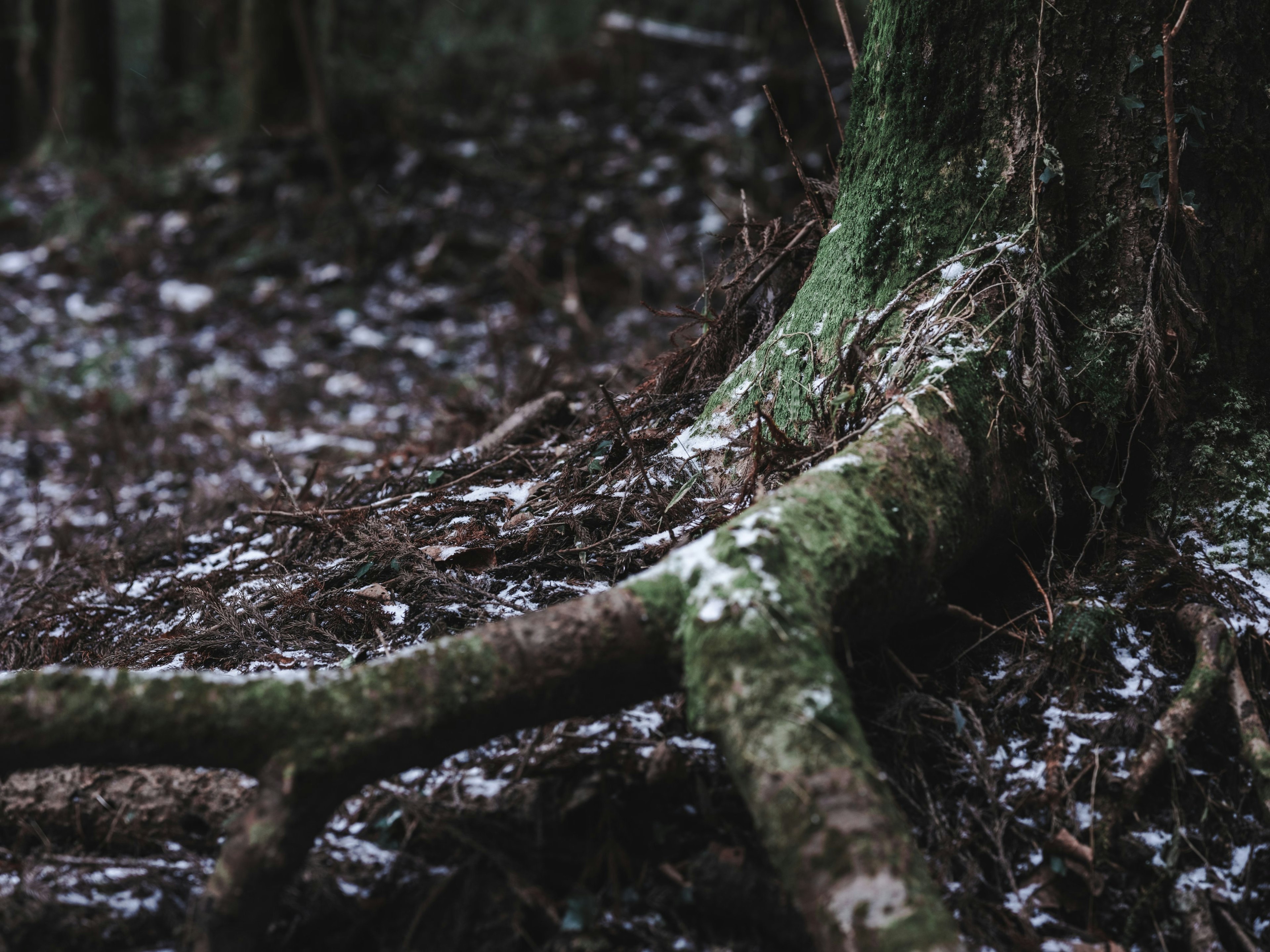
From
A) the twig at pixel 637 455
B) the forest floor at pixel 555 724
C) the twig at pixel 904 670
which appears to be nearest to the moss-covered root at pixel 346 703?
the forest floor at pixel 555 724

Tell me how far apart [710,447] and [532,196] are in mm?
7267

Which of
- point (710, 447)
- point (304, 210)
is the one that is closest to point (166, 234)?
point (304, 210)

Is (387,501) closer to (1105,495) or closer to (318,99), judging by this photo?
(1105,495)

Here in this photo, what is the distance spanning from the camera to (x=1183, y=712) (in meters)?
1.60

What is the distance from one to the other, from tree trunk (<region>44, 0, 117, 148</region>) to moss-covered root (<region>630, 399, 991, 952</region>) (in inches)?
559

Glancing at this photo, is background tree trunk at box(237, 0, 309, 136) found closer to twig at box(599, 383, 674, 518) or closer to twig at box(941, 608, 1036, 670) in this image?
twig at box(599, 383, 674, 518)

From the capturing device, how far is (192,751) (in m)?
1.34

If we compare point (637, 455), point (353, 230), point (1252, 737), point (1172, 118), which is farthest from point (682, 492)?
point (353, 230)

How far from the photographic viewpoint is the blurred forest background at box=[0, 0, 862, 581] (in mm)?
5523

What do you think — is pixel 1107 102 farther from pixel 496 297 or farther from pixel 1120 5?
pixel 496 297

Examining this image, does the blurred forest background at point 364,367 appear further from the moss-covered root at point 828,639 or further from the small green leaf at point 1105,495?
the small green leaf at point 1105,495

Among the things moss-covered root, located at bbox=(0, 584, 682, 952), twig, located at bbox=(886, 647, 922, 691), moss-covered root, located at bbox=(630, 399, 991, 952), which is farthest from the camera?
twig, located at bbox=(886, 647, 922, 691)

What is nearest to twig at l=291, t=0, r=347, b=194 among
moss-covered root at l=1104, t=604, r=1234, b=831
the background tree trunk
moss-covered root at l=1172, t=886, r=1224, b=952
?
the background tree trunk

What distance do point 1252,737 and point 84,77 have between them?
1547 centimetres
